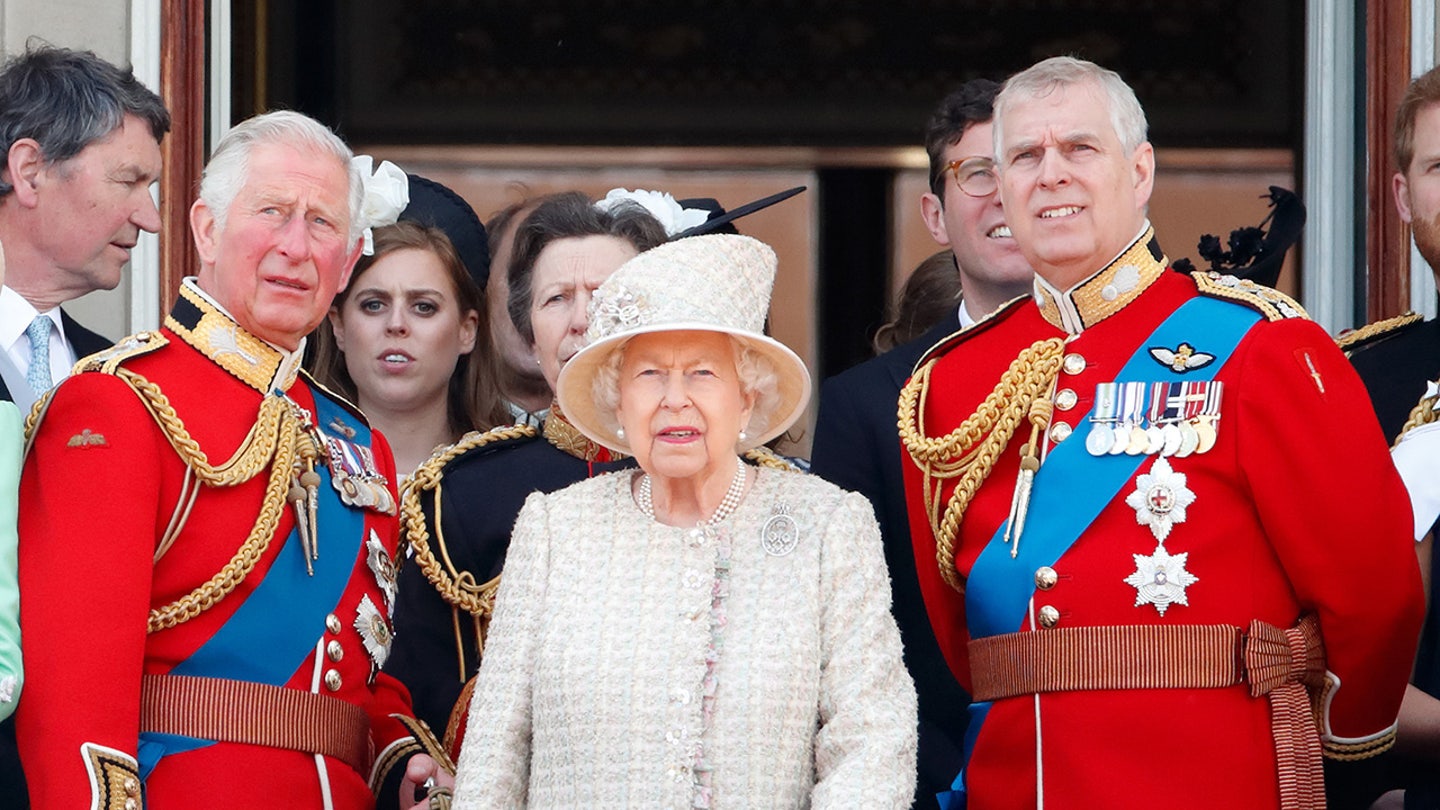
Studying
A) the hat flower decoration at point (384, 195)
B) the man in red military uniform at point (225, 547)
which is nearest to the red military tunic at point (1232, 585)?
the man in red military uniform at point (225, 547)

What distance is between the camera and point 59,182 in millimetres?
4324

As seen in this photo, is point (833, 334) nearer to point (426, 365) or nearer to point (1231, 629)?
point (426, 365)

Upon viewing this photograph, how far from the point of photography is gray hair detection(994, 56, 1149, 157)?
3.60 meters

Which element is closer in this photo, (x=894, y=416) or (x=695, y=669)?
(x=695, y=669)

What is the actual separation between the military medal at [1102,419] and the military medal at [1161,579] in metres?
0.17

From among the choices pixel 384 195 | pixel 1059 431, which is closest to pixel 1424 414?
pixel 1059 431

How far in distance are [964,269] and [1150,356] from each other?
97 centimetres

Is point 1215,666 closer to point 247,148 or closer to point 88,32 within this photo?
point 247,148

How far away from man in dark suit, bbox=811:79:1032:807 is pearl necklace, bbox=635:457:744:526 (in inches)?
21.6

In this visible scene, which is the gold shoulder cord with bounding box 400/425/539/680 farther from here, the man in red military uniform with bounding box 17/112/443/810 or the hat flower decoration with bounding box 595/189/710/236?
the hat flower decoration with bounding box 595/189/710/236

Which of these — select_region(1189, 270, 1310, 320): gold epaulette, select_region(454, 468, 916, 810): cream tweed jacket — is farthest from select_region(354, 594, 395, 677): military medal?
select_region(1189, 270, 1310, 320): gold epaulette

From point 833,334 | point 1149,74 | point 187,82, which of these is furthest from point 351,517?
point 1149,74

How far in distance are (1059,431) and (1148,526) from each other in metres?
0.21

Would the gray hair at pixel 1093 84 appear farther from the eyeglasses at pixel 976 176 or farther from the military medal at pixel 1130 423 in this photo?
the eyeglasses at pixel 976 176
